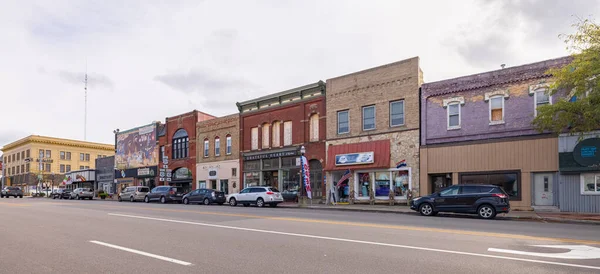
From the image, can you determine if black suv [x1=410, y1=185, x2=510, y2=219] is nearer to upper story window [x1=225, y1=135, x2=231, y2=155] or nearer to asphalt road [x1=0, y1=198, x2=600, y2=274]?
asphalt road [x1=0, y1=198, x2=600, y2=274]

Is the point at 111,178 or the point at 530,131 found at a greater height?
the point at 530,131

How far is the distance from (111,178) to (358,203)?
1504 inches

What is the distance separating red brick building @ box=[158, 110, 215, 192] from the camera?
4200 centimetres

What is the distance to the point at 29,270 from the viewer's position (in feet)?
23.4

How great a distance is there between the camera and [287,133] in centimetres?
3359

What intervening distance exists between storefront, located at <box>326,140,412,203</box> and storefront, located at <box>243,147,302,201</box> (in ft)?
11.4

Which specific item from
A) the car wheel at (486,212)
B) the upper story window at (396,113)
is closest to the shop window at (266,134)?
the upper story window at (396,113)

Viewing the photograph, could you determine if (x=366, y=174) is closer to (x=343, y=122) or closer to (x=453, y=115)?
(x=343, y=122)

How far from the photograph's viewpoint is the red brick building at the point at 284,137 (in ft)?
103

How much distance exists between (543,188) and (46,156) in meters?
85.7

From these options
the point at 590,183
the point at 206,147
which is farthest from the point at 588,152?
the point at 206,147

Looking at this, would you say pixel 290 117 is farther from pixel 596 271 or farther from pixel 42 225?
pixel 596 271

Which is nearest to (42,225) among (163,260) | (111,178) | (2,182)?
(163,260)

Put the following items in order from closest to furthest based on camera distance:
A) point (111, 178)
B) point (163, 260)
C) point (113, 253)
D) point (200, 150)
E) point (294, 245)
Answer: point (163, 260), point (113, 253), point (294, 245), point (200, 150), point (111, 178)
